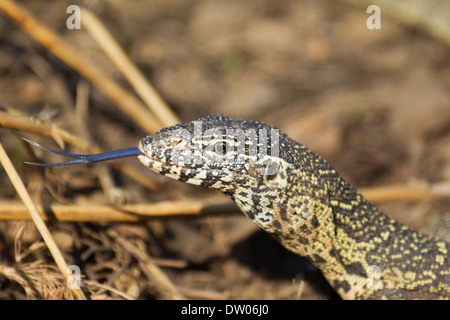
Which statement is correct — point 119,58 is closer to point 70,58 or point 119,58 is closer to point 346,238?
point 70,58

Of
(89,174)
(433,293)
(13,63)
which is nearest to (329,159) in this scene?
(433,293)

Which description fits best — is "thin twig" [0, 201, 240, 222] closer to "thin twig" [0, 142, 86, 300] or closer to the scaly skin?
"thin twig" [0, 142, 86, 300]

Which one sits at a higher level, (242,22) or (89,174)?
(242,22)

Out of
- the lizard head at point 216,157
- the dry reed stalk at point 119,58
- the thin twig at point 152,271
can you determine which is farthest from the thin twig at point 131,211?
the dry reed stalk at point 119,58

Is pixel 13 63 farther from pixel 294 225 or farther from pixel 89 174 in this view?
pixel 294 225

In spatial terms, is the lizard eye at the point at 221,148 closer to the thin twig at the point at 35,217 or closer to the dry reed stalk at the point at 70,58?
the thin twig at the point at 35,217

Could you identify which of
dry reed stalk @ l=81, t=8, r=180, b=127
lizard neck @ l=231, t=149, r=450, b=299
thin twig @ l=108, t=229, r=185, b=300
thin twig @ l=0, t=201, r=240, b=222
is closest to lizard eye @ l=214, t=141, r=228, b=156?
lizard neck @ l=231, t=149, r=450, b=299
